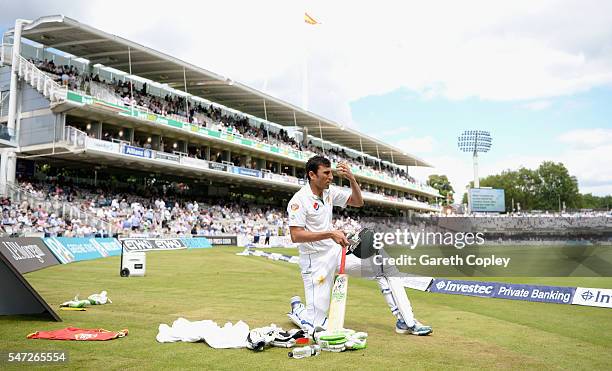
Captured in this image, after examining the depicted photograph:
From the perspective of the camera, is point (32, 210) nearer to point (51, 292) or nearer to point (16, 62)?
point (16, 62)

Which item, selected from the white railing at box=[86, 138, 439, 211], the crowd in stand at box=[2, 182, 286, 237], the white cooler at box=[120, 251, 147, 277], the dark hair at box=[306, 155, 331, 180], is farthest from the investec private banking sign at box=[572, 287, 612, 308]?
Result: the white railing at box=[86, 138, 439, 211]

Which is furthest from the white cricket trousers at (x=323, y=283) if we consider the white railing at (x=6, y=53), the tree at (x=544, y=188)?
the tree at (x=544, y=188)

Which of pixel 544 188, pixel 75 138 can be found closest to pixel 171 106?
pixel 75 138

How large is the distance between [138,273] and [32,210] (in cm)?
1530

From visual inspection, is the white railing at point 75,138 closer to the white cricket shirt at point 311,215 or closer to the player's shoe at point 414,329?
the white cricket shirt at point 311,215

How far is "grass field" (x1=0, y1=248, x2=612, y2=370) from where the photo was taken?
4887mm

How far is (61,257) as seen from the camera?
63.4 ft

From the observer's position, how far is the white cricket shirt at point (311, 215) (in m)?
6.17

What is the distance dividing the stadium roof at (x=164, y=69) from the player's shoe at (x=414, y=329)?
31783mm

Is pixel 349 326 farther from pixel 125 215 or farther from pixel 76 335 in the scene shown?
pixel 125 215

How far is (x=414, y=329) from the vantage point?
20.4 feet

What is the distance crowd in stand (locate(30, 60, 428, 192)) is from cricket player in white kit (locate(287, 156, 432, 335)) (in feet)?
101

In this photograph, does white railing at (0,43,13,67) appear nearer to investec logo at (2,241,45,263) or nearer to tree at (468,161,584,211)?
investec logo at (2,241,45,263)

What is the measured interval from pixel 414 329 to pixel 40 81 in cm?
3310
